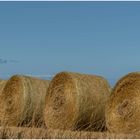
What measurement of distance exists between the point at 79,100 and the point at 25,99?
224 centimetres

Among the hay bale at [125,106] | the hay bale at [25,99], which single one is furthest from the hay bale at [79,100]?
the hay bale at [25,99]

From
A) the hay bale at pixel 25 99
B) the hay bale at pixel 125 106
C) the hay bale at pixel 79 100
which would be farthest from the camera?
the hay bale at pixel 25 99

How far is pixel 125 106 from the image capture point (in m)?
11.3

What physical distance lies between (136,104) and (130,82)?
531 mm

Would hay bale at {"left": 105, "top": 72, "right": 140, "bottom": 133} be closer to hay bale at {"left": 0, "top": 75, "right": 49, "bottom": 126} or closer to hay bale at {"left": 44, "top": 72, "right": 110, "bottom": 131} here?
hay bale at {"left": 44, "top": 72, "right": 110, "bottom": 131}

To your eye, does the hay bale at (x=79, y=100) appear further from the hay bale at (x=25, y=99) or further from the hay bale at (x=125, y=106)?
the hay bale at (x=25, y=99)

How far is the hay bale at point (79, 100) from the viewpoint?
11.4 meters

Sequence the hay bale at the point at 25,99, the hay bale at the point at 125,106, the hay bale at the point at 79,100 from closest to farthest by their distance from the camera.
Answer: the hay bale at the point at 125,106 < the hay bale at the point at 79,100 < the hay bale at the point at 25,99

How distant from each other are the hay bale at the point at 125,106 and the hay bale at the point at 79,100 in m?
0.40

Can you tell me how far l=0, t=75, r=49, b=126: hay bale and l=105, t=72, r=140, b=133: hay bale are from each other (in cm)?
221

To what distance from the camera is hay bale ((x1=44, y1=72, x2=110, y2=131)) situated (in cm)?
1145

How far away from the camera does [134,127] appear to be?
10789 millimetres

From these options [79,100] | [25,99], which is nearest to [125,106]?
[79,100]

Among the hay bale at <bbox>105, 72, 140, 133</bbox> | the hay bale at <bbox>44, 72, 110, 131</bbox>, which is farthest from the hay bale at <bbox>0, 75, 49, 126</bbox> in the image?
the hay bale at <bbox>105, 72, 140, 133</bbox>
